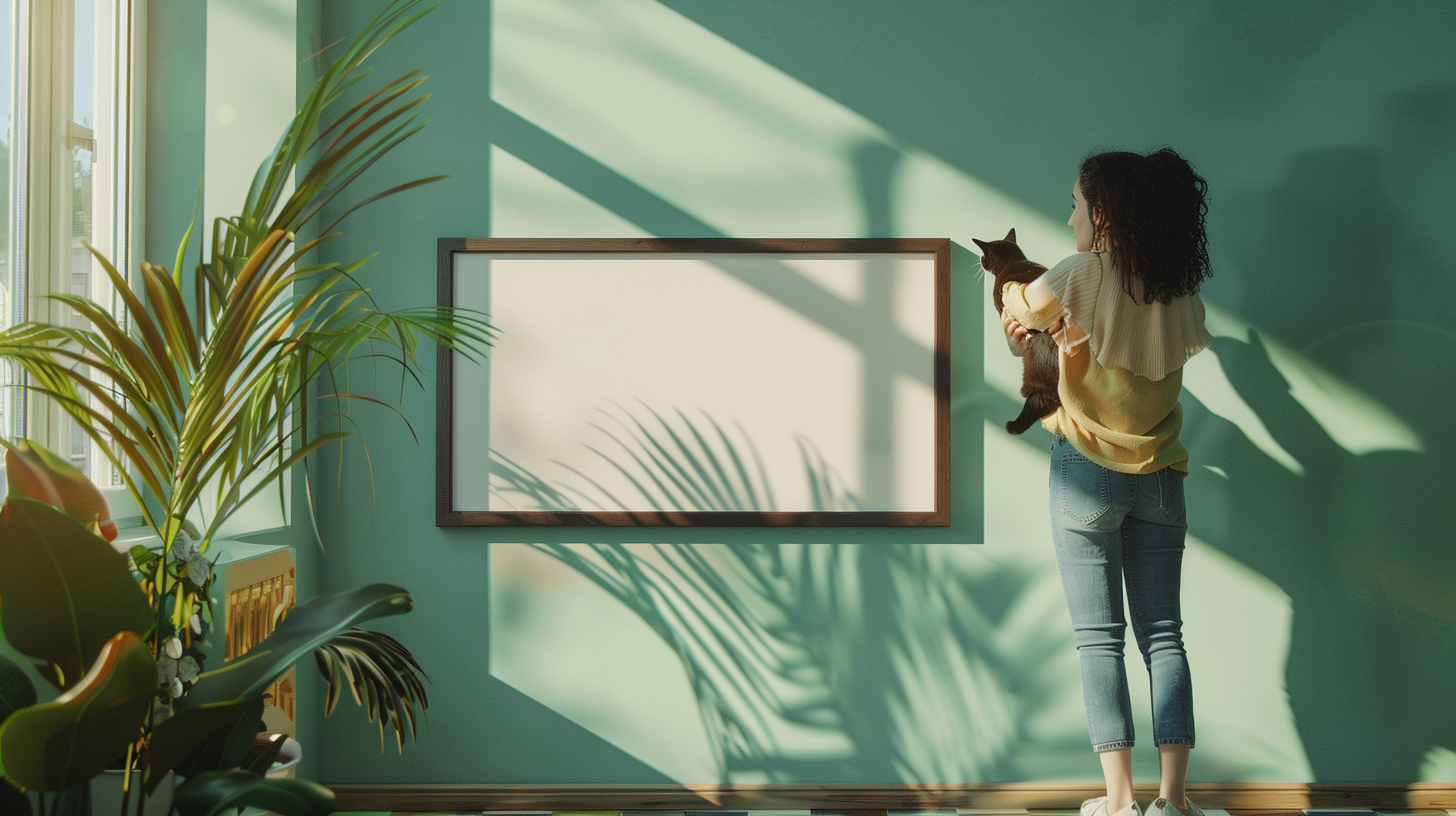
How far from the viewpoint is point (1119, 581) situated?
2.04m

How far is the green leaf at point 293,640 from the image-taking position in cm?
133

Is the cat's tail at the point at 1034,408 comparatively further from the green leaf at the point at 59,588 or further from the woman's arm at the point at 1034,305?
the green leaf at the point at 59,588

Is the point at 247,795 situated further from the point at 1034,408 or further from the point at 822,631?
the point at 1034,408

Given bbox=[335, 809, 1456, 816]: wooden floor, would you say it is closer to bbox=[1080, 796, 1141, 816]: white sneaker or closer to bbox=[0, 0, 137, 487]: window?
bbox=[1080, 796, 1141, 816]: white sneaker

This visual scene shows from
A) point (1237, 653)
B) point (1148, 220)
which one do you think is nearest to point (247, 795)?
point (1148, 220)

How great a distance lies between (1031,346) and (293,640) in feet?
5.25

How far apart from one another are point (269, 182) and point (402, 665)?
0.86m

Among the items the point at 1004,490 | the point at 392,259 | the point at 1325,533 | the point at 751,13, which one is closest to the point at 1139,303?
the point at 1004,490

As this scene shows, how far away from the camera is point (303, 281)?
7.66 ft

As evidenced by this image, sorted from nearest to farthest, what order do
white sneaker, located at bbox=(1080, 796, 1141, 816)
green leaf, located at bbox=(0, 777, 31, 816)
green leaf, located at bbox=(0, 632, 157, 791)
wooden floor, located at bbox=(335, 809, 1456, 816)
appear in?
green leaf, located at bbox=(0, 632, 157, 791) < green leaf, located at bbox=(0, 777, 31, 816) < white sneaker, located at bbox=(1080, 796, 1141, 816) < wooden floor, located at bbox=(335, 809, 1456, 816)

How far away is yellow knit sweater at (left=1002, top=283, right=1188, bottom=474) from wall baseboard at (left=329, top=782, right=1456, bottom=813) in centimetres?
96

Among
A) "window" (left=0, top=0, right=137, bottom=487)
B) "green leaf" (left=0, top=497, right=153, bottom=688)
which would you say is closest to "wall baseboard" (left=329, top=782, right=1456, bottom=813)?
"window" (left=0, top=0, right=137, bottom=487)

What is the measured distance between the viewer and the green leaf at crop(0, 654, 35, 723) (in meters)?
1.22

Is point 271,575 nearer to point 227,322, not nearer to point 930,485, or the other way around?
point 227,322
